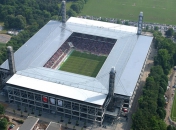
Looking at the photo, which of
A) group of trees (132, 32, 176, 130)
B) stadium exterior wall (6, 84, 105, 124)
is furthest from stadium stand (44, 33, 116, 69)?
stadium exterior wall (6, 84, 105, 124)

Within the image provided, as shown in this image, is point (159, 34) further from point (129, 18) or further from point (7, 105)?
point (7, 105)

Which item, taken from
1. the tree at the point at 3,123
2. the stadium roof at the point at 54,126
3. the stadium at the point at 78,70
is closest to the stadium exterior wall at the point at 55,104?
the stadium at the point at 78,70

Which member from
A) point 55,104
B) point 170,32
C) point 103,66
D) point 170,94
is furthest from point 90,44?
point 55,104

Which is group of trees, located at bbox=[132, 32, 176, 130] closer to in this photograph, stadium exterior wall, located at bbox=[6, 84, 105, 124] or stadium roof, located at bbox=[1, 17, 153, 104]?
stadium roof, located at bbox=[1, 17, 153, 104]

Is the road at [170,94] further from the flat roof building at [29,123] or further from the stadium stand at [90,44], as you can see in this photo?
the flat roof building at [29,123]

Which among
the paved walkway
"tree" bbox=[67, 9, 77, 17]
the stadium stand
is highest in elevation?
"tree" bbox=[67, 9, 77, 17]
